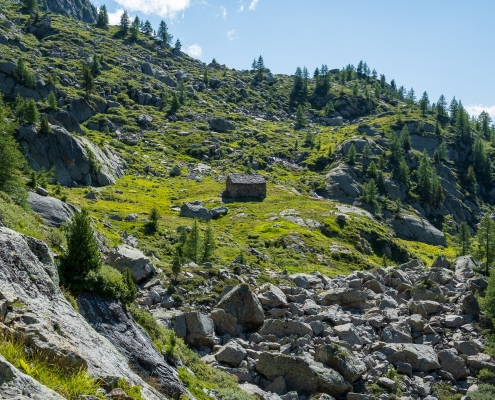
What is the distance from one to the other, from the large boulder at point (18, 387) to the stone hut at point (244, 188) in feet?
310

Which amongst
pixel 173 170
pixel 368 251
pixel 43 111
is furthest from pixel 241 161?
pixel 368 251

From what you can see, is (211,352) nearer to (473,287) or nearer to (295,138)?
(473,287)

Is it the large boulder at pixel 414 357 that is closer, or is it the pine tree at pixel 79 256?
the pine tree at pixel 79 256

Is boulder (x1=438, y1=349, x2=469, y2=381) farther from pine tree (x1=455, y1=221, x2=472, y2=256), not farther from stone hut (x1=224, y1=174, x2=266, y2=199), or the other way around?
stone hut (x1=224, y1=174, x2=266, y2=199)

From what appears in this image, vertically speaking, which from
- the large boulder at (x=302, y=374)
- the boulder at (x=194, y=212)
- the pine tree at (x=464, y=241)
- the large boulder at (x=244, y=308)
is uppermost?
the pine tree at (x=464, y=241)

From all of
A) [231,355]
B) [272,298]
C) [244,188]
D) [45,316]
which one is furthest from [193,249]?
[244,188]

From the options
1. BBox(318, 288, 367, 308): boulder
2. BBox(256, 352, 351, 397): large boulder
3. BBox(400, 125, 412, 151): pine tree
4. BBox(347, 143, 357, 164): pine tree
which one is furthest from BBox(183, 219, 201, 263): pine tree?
BBox(400, 125, 412, 151): pine tree

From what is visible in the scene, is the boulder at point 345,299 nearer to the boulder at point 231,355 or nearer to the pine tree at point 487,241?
the boulder at point 231,355

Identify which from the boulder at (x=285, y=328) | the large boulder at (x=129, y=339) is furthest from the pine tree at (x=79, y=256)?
the boulder at (x=285, y=328)

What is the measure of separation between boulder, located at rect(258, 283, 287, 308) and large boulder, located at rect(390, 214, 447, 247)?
316 feet

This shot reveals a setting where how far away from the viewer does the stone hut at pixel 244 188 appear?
102500 millimetres

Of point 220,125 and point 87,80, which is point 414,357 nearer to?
point 87,80

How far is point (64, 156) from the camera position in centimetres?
9062

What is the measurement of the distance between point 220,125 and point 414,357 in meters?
163
